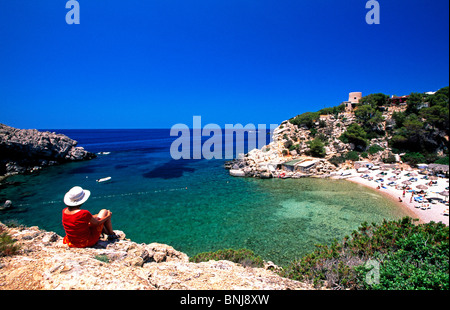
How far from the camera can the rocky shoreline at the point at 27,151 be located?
2986 centimetres

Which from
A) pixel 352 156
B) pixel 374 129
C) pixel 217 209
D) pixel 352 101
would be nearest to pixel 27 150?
pixel 217 209

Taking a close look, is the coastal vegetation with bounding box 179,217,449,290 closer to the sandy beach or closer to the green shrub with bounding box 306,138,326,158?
the sandy beach

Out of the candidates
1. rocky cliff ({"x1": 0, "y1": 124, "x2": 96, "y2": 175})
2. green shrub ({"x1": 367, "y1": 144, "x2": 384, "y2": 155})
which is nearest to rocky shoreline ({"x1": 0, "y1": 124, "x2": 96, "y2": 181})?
rocky cliff ({"x1": 0, "y1": 124, "x2": 96, "y2": 175})

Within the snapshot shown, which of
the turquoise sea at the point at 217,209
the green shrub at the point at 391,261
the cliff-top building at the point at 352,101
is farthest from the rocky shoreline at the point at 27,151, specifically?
the cliff-top building at the point at 352,101

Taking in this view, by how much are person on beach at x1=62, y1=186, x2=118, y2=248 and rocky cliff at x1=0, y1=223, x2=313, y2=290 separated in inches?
6.8

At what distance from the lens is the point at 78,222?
3.99 metres

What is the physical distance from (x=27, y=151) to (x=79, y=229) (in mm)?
40633

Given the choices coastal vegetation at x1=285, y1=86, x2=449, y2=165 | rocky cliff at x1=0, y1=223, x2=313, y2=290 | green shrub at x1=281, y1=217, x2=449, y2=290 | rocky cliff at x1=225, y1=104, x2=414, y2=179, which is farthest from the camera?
rocky cliff at x1=225, y1=104, x2=414, y2=179

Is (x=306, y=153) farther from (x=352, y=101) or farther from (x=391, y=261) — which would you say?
(x=391, y=261)

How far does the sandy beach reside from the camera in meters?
14.0

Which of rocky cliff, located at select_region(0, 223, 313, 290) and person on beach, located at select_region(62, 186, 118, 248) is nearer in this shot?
rocky cliff, located at select_region(0, 223, 313, 290)

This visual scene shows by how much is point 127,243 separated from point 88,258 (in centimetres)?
128

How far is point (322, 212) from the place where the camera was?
15.6 meters
